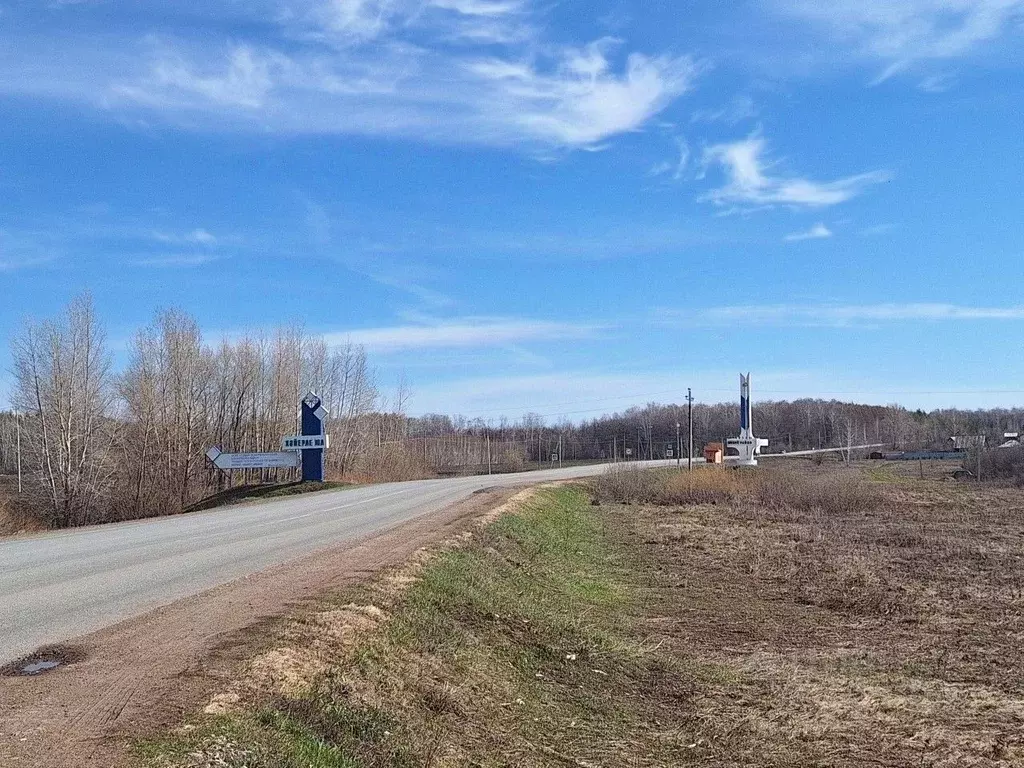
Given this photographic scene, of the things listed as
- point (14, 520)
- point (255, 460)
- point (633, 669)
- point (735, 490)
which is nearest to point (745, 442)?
point (735, 490)

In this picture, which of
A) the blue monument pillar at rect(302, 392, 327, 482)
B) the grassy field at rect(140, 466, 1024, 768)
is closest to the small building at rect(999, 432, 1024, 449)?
the blue monument pillar at rect(302, 392, 327, 482)

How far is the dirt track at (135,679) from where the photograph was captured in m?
5.20

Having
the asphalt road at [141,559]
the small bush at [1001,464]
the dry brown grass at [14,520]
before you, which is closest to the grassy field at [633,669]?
the asphalt road at [141,559]

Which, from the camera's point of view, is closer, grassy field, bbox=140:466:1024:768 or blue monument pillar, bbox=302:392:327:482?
grassy field, bbox=140:466:1024:768

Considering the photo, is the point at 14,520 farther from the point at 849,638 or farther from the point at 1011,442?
the point at 1011,442

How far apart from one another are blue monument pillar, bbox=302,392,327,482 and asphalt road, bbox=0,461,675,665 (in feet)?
46.6

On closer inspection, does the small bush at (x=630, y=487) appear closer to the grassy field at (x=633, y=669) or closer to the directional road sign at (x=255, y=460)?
the directional road sign at (x=255, y=460)

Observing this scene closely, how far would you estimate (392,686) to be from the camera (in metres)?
7.69

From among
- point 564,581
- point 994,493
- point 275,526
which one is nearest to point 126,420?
point 275,526

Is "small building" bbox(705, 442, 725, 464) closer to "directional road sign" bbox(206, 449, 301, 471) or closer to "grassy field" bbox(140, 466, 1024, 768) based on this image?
"directional road sign" bbox(206, 449, 301, 471)

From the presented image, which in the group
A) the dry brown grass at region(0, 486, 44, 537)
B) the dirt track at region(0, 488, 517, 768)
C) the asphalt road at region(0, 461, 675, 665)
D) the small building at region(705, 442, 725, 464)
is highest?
the small building at region(705, 442, 725, 464)

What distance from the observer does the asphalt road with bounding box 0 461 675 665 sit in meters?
9.12

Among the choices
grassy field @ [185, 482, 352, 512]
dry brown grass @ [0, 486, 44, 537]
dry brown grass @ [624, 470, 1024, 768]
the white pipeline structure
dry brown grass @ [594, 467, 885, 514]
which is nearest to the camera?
dry brown grass @ [624, 470, 1024, 768]

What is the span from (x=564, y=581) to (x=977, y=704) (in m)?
7.94
